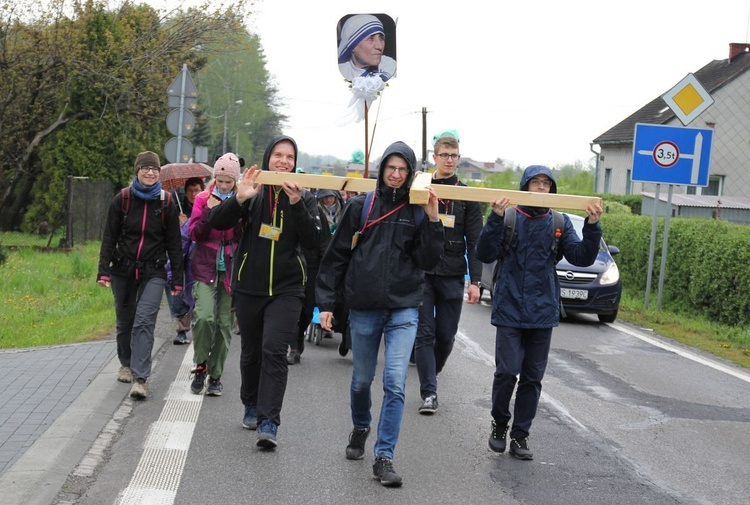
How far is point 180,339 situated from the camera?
11305mm

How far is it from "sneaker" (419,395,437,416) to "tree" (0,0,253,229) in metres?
17.5

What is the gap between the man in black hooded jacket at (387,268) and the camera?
19.7 feet

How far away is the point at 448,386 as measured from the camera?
9328mm

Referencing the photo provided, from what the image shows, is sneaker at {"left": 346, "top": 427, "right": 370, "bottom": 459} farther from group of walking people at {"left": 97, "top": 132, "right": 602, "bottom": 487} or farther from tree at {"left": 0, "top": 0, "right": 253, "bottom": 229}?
tree at {"left": 0, "top": 0, "right": 253, "bottom": 229}

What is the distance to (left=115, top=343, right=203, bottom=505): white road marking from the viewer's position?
5520mm

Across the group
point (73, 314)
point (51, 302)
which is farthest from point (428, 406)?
point (51, 302)

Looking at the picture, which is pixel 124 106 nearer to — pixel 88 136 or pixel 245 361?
pixel 88 136

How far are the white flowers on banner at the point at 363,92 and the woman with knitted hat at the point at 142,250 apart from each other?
131 inches

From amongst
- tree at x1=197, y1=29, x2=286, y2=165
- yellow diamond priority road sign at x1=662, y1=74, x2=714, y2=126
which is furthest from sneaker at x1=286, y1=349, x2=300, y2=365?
tree at x1=197, y1=29, x2=286, y2=165

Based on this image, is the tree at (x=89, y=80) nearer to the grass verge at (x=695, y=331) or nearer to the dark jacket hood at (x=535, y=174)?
the grass verge at (x=695, y=331)

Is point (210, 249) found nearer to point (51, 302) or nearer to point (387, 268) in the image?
point (387, 268)

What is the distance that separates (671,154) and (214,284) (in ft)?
33.8

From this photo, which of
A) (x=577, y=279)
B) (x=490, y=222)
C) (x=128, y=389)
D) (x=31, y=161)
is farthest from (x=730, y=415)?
(x=31, y=161)

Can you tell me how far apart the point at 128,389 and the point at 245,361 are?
1645mm
